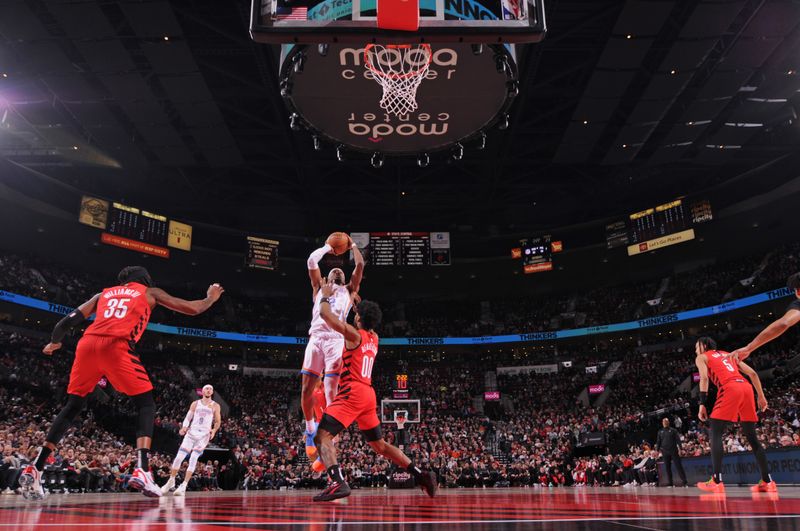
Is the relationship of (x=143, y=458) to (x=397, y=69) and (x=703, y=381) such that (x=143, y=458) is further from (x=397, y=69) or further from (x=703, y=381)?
(x=397, y=69)

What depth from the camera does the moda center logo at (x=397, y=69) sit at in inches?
433

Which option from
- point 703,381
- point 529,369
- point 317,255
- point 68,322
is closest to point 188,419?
point 68,322

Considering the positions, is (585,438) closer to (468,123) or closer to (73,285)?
(468,123)

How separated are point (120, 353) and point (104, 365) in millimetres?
178

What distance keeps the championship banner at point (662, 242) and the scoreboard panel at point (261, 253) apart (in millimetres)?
17450

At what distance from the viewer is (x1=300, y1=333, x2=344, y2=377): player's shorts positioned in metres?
6.82

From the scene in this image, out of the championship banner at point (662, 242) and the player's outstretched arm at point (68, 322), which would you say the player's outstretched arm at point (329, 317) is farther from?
the championship banner at point (662, 242)

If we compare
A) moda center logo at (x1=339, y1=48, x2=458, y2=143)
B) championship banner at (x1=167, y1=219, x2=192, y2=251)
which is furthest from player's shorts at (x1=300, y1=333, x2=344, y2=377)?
championship banner at (x1=167, y1=219, x2=192, y2=251)

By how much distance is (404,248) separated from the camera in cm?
2767

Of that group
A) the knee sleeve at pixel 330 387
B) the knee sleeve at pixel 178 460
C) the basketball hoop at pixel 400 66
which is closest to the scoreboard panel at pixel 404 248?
the basketball hoop at pixel 400 66

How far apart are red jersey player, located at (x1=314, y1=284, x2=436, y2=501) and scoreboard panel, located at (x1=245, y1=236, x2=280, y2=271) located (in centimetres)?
2409

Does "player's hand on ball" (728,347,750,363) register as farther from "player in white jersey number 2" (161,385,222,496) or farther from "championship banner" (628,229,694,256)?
"championship banner" (628,229,694,256)

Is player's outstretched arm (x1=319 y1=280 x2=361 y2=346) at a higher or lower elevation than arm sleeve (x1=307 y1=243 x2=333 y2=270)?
lower

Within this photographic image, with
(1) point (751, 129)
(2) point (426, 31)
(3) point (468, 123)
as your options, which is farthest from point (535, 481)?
(2) point (426, 31)
